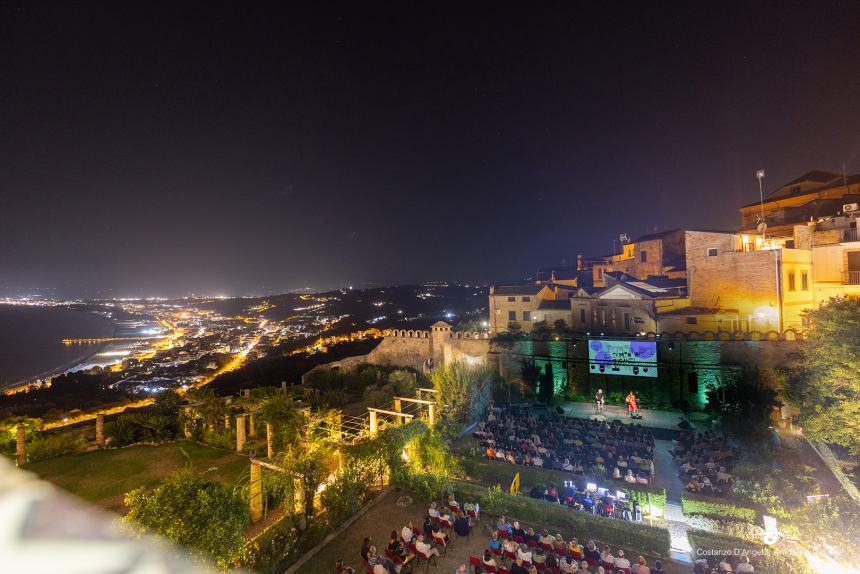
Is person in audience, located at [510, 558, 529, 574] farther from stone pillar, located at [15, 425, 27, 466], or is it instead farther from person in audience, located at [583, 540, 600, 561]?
stone pillar, located at [15, 425, 27, 466]

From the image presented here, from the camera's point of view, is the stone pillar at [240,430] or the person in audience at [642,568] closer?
the person in audience at [642,568]

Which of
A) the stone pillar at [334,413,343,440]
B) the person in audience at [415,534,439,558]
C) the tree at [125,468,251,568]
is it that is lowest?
the person in audience at [415,534,439,558]

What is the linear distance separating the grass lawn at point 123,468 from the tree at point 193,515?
23.6 feet

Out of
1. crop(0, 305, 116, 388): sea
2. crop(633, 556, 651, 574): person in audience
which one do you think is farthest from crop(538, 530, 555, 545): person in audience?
crop(0, 305, 116, 388): sea

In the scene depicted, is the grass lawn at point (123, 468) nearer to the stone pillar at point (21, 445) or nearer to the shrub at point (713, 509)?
the stone pillar at point (21, 445)

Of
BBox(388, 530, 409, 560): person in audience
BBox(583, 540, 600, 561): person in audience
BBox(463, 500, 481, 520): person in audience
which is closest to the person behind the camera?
BBox(583, 540, 600, 561): person in audience

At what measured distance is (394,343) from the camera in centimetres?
2989

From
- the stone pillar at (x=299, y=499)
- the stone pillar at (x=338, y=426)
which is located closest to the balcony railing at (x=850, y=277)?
the stone pillar at (x=338, y=426)

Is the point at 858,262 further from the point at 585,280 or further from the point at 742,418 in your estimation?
the point at 585,280

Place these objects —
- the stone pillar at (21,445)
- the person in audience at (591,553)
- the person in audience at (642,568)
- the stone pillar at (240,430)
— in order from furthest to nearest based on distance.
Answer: the stone pillar at (21,445) → the stone pillar at (240,430) → the person in audience at (591,553) → the person in audience at (642,568)

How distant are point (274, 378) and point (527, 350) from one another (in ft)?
72.1

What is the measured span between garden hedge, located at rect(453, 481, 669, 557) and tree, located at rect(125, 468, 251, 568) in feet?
23.1

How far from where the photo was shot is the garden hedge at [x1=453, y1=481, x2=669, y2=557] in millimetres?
9595

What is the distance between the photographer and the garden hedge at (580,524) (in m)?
9.60
